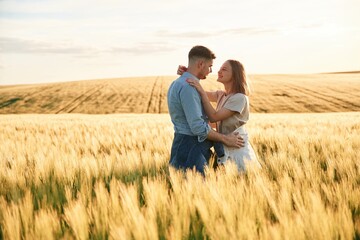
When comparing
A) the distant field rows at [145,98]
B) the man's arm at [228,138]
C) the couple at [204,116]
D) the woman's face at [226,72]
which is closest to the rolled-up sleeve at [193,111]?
the couple at [204,116]

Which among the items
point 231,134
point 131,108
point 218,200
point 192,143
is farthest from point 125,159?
point 131,108

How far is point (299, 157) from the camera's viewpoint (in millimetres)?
4348

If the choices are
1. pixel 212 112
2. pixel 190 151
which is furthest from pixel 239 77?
pixel 190 151

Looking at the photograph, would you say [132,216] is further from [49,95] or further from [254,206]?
[49,95]

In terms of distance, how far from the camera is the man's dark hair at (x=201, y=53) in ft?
12.1

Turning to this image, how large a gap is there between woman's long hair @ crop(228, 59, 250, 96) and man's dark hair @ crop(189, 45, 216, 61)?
1.13 ft

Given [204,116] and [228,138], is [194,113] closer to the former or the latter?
[204,116]

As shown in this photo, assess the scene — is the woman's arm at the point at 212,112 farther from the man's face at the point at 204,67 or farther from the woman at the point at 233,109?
the man's face at the point at 204,67

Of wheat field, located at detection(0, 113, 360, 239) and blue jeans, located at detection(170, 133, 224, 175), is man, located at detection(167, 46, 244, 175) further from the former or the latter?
wheat field, located at detection(0, 113, 360, 239)

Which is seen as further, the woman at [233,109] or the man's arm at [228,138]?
the woman at [233,109]

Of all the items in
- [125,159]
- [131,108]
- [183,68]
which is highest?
[183,68]

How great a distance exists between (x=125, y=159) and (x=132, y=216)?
6.79 feet

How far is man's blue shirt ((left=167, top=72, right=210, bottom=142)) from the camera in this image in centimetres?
356

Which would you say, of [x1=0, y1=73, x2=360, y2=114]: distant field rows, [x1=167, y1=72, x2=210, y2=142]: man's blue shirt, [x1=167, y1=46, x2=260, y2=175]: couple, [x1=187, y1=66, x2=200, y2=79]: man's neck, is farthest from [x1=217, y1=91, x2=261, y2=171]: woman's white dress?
[x1=0, y1=73, x2=360, y2=114]: distant field rows
